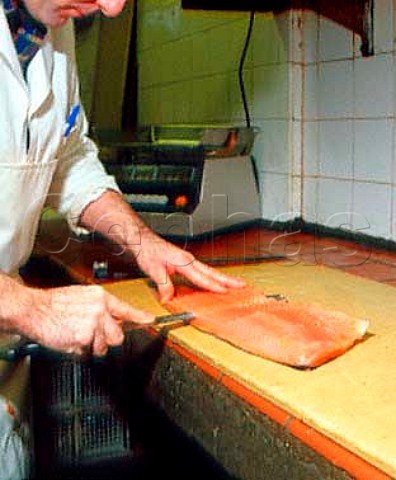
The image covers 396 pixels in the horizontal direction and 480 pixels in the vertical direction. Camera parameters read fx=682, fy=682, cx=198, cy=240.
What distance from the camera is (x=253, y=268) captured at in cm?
141

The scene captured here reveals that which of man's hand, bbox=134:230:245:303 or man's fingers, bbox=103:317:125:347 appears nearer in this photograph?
man's fingers, bbox=103:317:125:347

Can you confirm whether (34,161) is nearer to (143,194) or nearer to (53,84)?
(53,84)

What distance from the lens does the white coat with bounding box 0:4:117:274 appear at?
1.04 m

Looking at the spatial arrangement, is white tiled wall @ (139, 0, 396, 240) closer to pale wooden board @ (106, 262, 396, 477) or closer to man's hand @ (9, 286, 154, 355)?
pale wooden board @ (106, 262, 396, 477)

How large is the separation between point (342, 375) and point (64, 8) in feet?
2.11

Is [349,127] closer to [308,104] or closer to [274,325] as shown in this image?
[308,104]

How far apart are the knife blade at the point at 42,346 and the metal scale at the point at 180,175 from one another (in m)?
0.60

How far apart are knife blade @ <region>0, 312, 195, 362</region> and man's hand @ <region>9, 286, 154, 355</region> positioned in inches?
3.5

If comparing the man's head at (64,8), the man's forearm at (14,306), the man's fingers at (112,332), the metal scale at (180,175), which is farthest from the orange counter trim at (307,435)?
the metal scale at (180,175)

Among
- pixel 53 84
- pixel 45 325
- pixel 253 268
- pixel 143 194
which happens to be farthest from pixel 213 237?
pixel 45 325

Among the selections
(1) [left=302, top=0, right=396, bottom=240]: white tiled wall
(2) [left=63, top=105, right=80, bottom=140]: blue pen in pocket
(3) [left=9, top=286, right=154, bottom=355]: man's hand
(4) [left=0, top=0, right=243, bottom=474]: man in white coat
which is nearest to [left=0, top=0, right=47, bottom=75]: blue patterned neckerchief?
(4) [left=0, top=0, right=243, bottom=474]: man in white coat

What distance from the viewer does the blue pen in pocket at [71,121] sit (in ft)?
4.03

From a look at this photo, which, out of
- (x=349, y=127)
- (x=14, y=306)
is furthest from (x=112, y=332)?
(x=349, y=127)

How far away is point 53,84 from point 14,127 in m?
0.17
